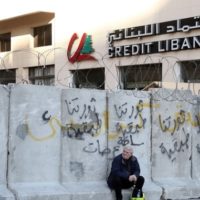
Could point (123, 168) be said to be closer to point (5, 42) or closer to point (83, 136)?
point (83, 136)

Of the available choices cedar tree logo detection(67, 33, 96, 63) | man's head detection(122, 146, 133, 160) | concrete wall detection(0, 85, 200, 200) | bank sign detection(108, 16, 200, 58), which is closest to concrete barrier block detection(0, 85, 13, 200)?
concrete wall detection(0, 85, 200, 200)

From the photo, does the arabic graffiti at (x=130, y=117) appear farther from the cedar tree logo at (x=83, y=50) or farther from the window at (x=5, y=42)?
the window at (x=5, y=42)

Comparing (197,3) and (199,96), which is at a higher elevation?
(197,3)

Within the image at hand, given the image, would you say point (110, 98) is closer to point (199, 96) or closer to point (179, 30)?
point (199, 96)

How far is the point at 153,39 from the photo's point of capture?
18750 mm

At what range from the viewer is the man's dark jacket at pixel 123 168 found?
8.91 metres

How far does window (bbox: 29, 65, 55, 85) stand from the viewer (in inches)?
917

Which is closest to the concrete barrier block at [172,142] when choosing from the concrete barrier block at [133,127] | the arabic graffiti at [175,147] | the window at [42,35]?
the arabic graffiti at [175,147]

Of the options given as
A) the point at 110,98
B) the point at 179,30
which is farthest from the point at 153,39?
the point at 110,98

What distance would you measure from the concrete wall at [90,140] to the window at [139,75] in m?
8.19

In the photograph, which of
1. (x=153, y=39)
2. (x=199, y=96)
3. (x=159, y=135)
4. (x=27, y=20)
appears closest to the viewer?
(x=159, y=135)

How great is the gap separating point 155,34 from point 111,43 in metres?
2.24

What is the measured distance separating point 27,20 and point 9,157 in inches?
689

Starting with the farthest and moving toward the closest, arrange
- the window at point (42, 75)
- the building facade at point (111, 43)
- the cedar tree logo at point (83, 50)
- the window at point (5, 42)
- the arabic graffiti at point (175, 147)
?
the window at point (5, 42) → the window at point (42, 75) → the cedar tree logo at point (83, 50) → the building facade at point (111, 43) → the arabic graffiti at point (175, 147)
